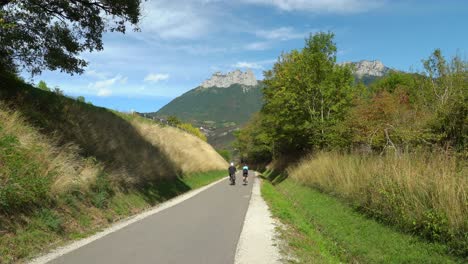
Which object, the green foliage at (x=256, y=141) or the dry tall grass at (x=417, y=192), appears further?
the green foliage at (x=256, y=141)

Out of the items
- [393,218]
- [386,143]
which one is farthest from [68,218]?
[386,143]

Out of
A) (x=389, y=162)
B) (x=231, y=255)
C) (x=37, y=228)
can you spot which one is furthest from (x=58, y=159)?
(x=389, y=162)

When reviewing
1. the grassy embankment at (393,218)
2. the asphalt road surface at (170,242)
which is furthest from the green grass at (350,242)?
the asphalt road surface at (170,242)

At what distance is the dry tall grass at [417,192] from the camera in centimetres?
804

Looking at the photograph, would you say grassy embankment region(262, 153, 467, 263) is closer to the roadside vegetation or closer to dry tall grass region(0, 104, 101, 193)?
the roadside vegetation

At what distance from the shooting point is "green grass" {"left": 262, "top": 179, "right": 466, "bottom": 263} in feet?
26.6

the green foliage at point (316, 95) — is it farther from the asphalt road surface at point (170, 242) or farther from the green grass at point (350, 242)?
the asphalt road surface at point (170, 242)

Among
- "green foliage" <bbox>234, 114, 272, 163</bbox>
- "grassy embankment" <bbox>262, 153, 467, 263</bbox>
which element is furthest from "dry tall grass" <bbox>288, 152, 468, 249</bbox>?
"green foliage" <bbox>234, 114, 272, 163</bbox>

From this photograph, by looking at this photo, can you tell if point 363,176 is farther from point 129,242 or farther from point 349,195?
point 129,242

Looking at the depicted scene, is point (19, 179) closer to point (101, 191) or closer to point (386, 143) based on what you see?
point (101, 191)

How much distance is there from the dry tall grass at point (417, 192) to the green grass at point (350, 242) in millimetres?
376

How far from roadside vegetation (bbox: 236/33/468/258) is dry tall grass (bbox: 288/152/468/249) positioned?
21 millimetres

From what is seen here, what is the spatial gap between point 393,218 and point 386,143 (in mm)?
7014

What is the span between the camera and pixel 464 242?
7.18 m
